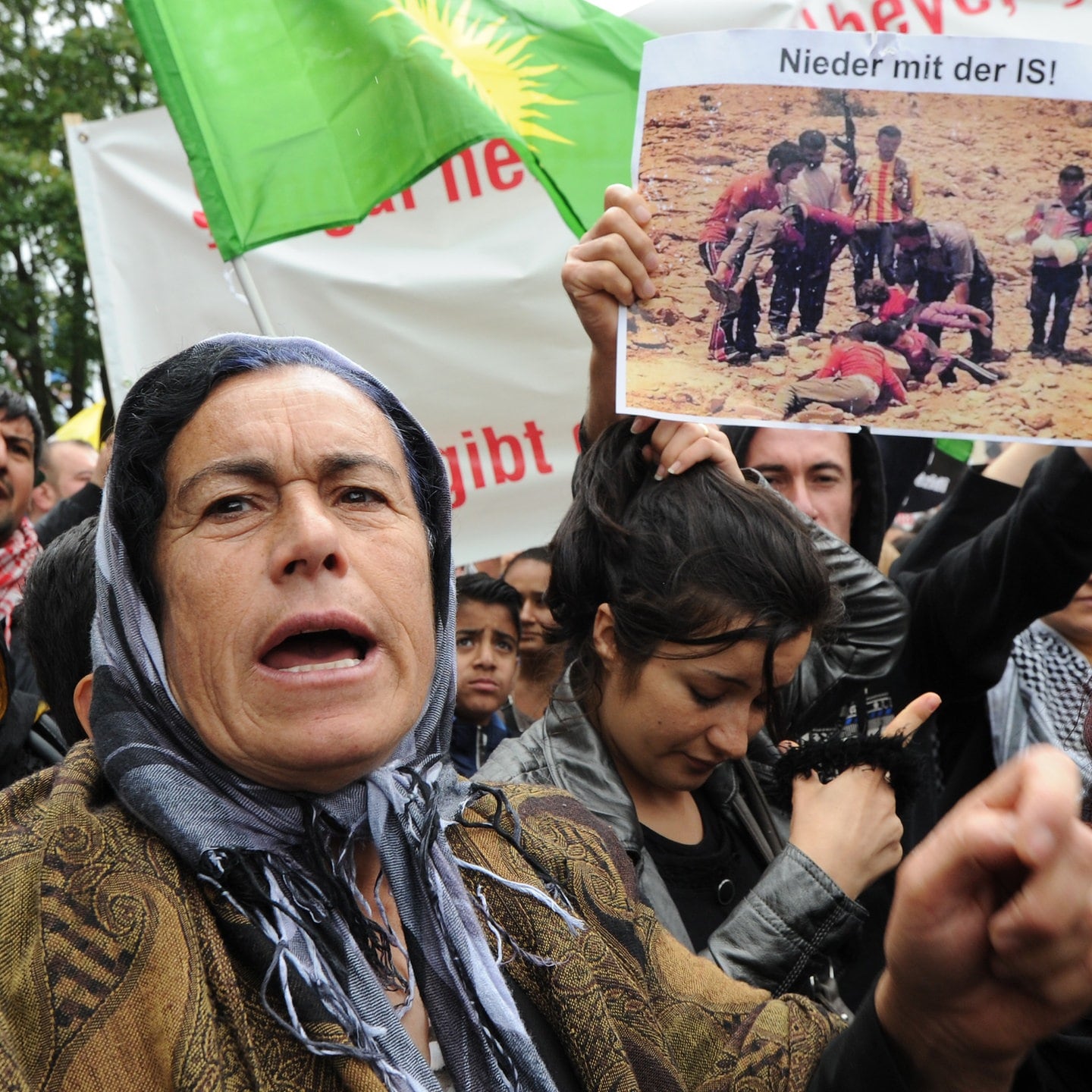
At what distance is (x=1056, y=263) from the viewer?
2.28m

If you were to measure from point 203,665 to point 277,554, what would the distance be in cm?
17

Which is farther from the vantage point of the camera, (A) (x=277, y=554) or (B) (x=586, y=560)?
(B) (x=586, y=560)

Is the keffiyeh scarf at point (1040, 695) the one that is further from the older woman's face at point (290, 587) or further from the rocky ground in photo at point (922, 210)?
the older woman's face at point (290, 587)

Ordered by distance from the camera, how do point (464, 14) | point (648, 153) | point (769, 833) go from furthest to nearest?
point (464, 14)
point (769, 833)
point (648, 153)

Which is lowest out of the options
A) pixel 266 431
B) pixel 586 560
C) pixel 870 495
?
pixel 870 495

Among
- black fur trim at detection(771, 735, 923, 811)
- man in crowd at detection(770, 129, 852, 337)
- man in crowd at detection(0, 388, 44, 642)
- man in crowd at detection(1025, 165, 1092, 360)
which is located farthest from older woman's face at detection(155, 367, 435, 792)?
man in crowd at detection(0, 388, 44, 642)

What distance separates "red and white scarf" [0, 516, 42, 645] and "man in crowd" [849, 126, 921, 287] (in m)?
2.96

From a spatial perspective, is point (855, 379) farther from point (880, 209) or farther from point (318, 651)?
point (318, 651)

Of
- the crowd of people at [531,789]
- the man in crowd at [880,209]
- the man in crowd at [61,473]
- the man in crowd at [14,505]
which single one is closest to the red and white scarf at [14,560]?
the man in crowd at [14,505]

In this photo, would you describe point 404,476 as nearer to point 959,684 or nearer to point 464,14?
point 959,684

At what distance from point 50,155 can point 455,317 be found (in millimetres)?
12259

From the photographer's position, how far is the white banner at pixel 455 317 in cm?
436

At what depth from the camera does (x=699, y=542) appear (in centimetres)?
246

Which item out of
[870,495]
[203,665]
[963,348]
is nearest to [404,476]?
[203,665]
